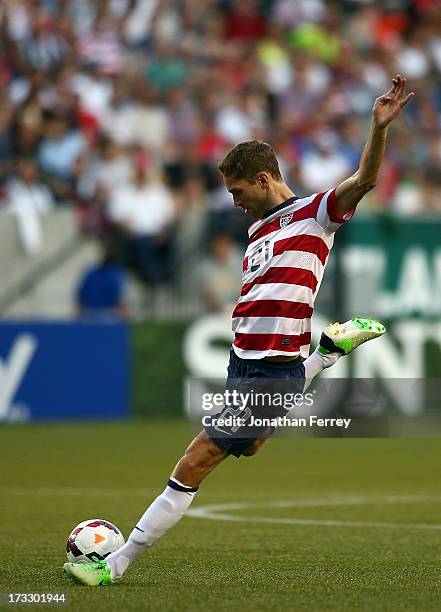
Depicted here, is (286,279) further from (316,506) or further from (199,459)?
(316,506)

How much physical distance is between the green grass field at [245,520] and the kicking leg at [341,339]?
3.52 feet

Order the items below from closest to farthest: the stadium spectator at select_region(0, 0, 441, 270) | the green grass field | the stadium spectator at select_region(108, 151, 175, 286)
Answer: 1. the green grass field
2. the stadium spectator at select_region(108, 151, 175, 286)
3. the stadium spectator at select_region(0, 0, 441, 270)

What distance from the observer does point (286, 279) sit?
6.78m

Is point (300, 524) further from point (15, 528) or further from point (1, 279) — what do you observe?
point (1, 279)

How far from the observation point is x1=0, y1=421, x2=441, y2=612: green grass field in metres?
6.52

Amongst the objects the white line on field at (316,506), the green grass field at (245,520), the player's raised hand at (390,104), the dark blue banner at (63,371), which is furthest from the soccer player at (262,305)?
the dark blue banner at (63,371)

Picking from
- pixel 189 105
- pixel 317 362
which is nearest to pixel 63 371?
pixel 189 105

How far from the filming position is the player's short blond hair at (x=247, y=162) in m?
6.73

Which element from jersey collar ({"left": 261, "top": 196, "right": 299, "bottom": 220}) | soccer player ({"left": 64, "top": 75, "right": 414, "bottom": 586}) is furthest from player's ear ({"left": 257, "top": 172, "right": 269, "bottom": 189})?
jersey collar ({"left": 261, "top": 196, "right": 299, "bottom": 220})

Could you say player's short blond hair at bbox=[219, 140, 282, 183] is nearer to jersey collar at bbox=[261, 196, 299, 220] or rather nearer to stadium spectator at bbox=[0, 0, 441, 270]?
jersey collar at bbox=[261, 196, 299, 220]

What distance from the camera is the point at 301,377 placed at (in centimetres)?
691

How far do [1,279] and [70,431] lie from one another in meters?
2.45

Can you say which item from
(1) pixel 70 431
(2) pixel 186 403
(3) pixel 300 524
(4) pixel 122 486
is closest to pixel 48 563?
(3) pixel 300 524

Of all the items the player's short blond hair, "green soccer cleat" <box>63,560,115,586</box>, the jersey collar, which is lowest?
"green soccer cleat" <box>63,560,115,586</box>
